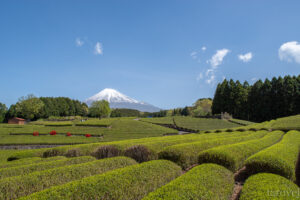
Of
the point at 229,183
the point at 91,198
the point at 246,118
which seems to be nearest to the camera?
the point at 91,198

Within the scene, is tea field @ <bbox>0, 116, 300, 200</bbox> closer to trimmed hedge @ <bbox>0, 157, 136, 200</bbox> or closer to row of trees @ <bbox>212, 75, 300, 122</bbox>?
trimmed hedge @ <bbox>0, 157, 136, 200</bbox>

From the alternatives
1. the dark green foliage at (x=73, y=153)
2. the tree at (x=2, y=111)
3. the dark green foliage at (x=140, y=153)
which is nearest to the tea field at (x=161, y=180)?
the dark green foliage at (x=140, y=153)

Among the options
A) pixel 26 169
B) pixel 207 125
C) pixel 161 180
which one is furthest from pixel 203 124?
pixel 26 169

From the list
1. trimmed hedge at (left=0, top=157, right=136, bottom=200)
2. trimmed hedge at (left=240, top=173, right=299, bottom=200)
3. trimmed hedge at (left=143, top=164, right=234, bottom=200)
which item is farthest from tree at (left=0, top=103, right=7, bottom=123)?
trimmed hedge at (left=240, top=173, right=299, bottom=200)

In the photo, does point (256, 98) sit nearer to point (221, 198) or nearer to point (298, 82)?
point (298, 82)

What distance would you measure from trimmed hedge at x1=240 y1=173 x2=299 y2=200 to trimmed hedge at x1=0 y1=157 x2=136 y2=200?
477 centimetres

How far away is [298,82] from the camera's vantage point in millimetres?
48656

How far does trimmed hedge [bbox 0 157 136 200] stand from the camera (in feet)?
14.8

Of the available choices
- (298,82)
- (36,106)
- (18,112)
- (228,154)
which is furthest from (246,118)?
(18,112)

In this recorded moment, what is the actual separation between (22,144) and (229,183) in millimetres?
26014

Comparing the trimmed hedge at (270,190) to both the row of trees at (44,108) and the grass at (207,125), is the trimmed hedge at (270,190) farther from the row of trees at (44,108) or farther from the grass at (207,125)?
the row of trees at (44,108)

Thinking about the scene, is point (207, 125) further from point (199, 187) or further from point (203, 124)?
point (199, 187)

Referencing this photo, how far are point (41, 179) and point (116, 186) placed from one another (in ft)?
8.09

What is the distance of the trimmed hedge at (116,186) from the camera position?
3.93 metres
